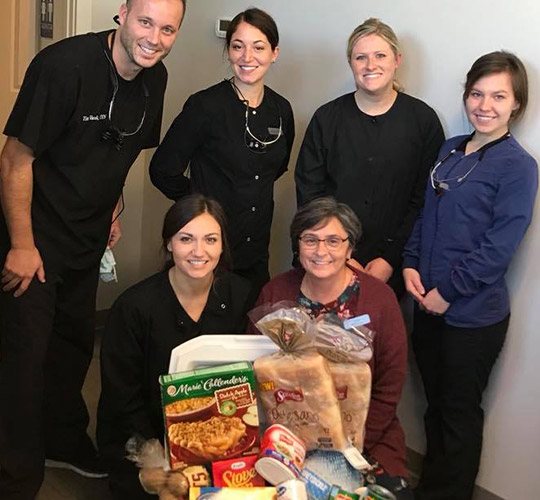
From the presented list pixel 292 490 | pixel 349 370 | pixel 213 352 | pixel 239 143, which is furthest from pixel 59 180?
pixel 292 490

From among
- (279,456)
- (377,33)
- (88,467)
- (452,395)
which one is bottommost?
(88,467)

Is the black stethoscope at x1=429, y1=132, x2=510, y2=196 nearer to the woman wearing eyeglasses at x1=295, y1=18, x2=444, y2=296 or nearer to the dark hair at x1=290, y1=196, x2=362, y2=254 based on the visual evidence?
the woman wearing eyeglasses at x1=295, y1=18, x2=444, y2=296

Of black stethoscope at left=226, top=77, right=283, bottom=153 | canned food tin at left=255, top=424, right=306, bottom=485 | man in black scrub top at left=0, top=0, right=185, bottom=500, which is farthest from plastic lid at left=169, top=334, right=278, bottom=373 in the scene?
black stethoscope at left=226, top=77, right=283, bottom=153

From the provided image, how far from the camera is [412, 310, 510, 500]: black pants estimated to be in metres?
1.93

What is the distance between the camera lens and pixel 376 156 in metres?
2.03

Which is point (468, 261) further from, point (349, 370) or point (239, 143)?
point (239, 143)

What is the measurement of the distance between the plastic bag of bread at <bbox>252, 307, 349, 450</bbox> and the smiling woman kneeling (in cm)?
37

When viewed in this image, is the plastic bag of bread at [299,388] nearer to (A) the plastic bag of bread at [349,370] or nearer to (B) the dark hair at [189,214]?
(A) the plastic bag of bread at [349,370]

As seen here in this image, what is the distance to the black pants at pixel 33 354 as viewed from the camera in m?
1.86

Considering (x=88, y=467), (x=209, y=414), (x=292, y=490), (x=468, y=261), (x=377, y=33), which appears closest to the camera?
(x=292, y=490)

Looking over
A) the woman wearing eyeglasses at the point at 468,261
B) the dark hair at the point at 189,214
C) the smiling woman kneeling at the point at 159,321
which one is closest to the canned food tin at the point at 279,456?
the smiling woman kneeling at the point at 159,321

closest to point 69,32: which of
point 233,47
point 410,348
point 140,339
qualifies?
point 233,47

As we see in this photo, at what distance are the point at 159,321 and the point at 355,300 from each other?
491 mm

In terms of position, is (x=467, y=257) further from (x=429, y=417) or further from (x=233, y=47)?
(x=233, y=47)
